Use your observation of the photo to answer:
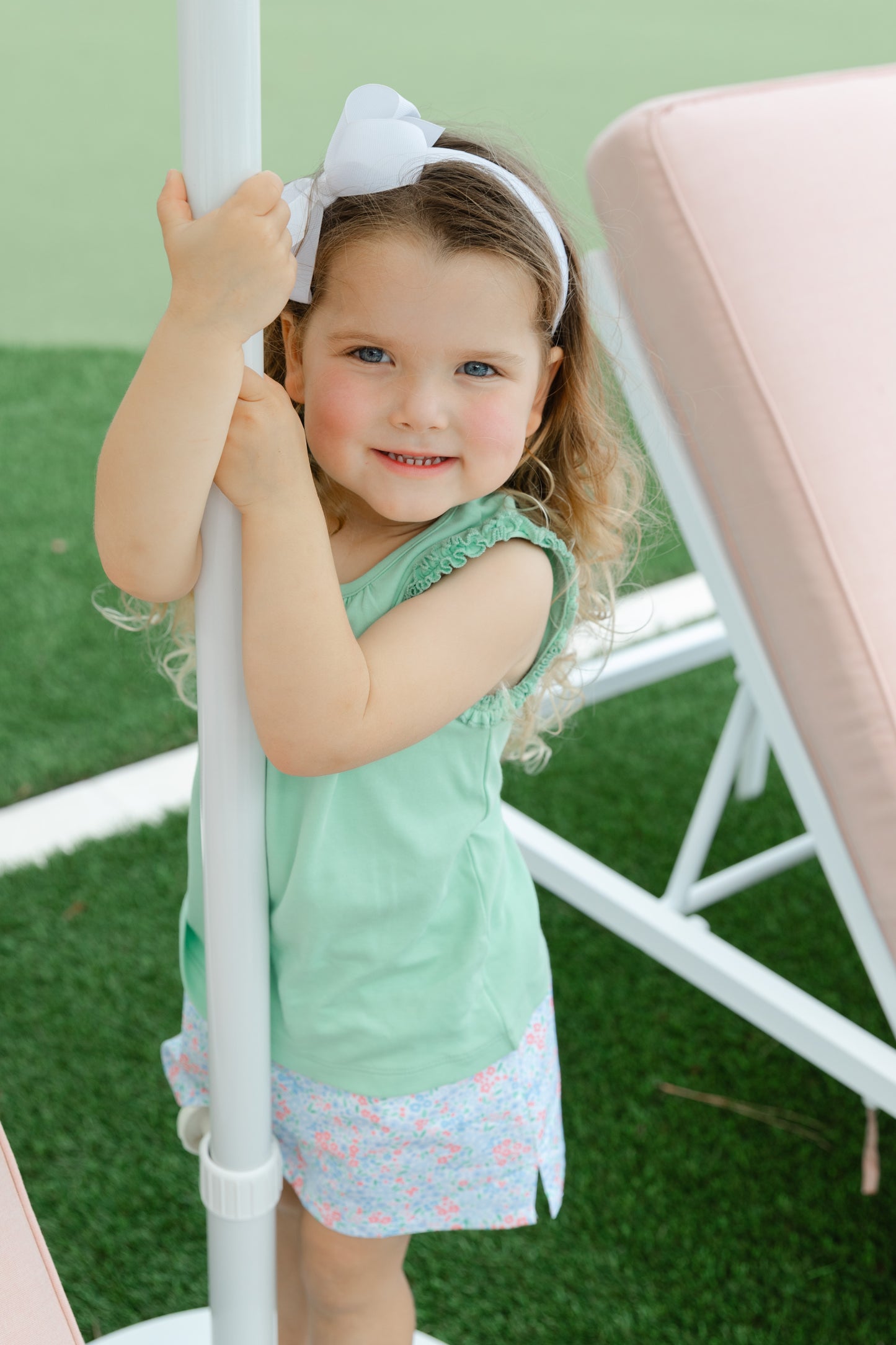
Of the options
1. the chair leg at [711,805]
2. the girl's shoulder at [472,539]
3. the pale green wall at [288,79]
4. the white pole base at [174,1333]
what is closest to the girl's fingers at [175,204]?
the girl's shoulder at [472,539]

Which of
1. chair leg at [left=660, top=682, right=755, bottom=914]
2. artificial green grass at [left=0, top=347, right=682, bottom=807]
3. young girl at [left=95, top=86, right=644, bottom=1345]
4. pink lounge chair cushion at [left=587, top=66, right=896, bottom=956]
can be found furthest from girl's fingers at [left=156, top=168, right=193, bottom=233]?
chair leg at [left=660, top=682, right=755, bottom=914]

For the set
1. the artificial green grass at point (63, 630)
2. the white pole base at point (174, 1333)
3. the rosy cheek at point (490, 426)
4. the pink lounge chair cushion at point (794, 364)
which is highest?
the rosy cheek at point (490, 426)

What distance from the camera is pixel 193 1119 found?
100cm

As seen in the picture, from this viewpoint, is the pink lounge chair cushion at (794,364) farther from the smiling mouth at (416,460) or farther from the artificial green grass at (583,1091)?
the smiling mouth at (416,460)

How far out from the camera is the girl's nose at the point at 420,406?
712 millimetres

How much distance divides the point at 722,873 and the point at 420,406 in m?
1.32

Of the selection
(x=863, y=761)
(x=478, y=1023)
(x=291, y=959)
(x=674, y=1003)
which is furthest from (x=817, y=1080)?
(x=291, y=959)

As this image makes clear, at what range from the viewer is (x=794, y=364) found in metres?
1.21

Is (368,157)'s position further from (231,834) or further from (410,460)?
(231,834)

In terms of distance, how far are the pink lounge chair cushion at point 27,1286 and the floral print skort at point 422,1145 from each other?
0.78 ft

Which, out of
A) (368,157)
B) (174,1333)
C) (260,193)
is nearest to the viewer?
(260,193)

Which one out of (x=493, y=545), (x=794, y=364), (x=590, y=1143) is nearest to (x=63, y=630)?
(x=590, y=1143)

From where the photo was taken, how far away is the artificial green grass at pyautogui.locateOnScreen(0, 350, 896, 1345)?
1.37 m

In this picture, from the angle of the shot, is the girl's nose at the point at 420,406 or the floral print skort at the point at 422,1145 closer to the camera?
the girl's nose at the point at 420,406
